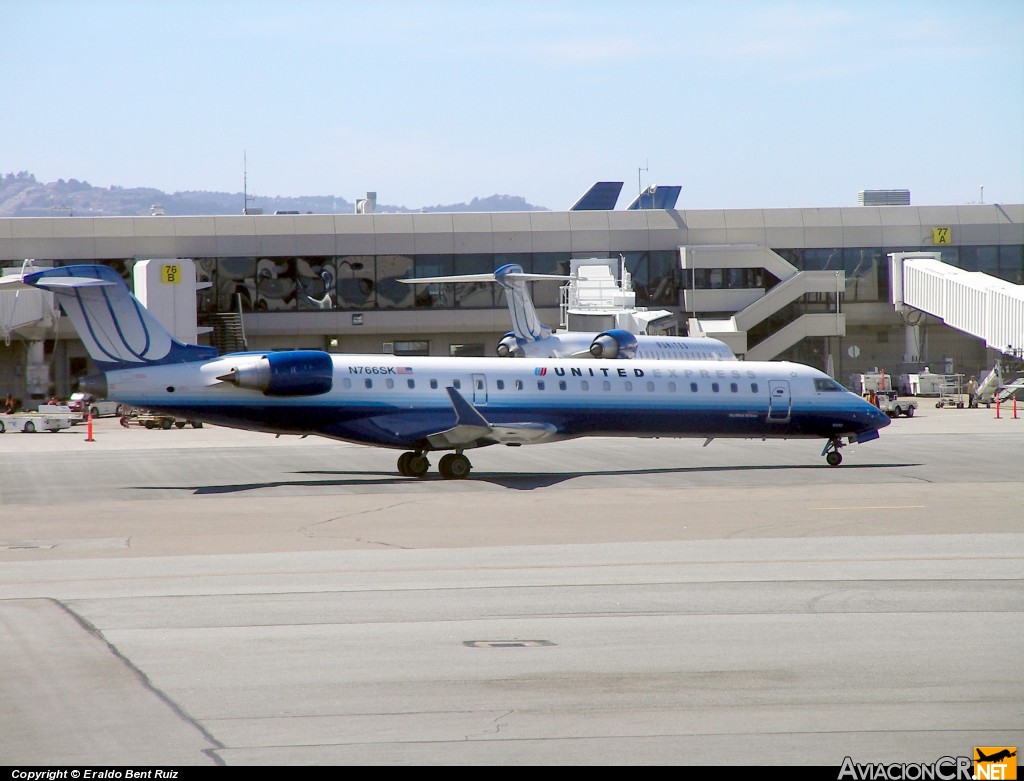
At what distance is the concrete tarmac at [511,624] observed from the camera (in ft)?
26.5

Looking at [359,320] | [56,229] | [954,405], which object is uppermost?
[56,229]

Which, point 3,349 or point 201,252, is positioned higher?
point 201,252

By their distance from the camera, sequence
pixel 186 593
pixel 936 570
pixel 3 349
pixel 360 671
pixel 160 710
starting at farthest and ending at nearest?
1. pixel 3 349
2. pixel 936 570
3. pixel 186 593
4. pixel 360 671
5. pixel 160 710

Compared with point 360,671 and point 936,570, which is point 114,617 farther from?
point 936,570

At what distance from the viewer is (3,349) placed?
62.7 m

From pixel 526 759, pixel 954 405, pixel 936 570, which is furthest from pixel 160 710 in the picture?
pixel 954 405

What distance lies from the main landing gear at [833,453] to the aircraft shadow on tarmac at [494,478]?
217 mm

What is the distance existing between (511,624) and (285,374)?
14087 mm

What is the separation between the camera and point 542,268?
6688 cm

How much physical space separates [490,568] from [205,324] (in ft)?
175

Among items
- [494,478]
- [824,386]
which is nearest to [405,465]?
[494,478]

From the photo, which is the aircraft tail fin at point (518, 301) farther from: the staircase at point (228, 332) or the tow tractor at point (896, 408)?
the staircase at point (228, 332)

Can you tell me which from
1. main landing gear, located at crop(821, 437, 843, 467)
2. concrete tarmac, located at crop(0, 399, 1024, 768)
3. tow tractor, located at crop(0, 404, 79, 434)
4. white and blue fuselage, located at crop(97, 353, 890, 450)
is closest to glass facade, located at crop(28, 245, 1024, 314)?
tow tractor, located at crop(0, 404, 79, 434)

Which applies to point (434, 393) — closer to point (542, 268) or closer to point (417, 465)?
point (417, 465)
